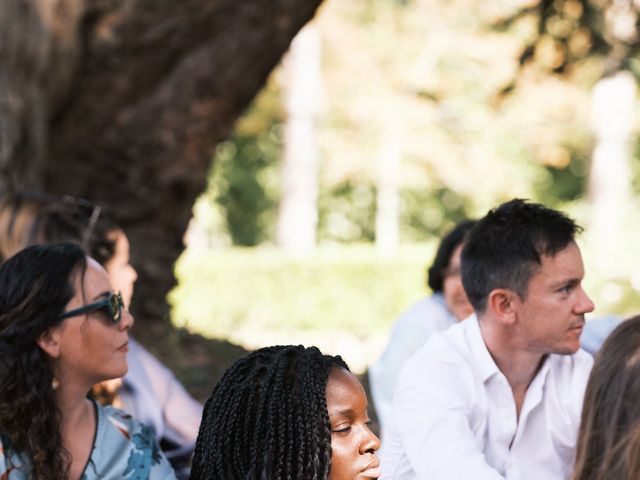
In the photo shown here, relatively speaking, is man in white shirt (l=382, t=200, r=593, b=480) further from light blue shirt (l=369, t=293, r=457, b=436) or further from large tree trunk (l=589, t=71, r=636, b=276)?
large tree trunk (l=589, t=71, r=636, b=276)

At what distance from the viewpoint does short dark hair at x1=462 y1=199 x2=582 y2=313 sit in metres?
3.46

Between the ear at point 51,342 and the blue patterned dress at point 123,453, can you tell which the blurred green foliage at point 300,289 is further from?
the ear at point 51,342

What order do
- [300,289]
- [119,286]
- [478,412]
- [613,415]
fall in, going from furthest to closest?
[300,289]
[119,286]
[478,412]
[613,415]

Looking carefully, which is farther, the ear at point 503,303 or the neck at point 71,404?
the ear at point 503,303

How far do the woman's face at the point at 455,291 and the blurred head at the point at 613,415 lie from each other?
2.33m

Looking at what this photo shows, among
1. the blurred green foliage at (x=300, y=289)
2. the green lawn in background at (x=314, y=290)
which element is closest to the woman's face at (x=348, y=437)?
the green lawn in background at (x=314, y=290)

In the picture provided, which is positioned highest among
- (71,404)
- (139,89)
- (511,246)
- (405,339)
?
(139,89)

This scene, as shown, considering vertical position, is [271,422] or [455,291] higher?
[455,291]

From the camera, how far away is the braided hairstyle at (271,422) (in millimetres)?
2324

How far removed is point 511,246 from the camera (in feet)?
11.4

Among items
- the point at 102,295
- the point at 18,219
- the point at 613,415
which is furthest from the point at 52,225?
the point at 613,415

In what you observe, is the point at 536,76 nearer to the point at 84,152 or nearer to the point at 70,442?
the point at 84,152

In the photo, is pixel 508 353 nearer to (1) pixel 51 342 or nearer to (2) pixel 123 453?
(2) pixel 123 453

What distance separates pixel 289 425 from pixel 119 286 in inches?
79.0
